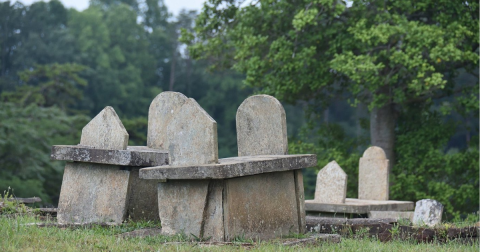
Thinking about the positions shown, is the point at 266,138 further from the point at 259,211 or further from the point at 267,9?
the point at 267,9

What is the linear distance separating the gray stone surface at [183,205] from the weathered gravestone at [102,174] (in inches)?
39.9

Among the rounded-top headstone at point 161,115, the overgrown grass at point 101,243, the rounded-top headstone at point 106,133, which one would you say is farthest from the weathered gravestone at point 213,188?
the rounded-top headstone at point 161,115

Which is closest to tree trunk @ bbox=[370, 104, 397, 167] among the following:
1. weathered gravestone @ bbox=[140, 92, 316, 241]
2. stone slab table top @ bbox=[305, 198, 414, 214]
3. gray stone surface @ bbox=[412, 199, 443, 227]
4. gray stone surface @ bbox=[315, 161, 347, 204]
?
stone slab table top @ bbox=[305, 198, 414, 214]

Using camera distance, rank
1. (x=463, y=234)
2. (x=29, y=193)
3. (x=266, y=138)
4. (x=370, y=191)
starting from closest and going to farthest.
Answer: (x=266, y=138) < (x=463, y=234) < (x=370, y=191) < (x=29, y=193)

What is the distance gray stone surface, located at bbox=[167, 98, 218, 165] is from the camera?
21.6ft

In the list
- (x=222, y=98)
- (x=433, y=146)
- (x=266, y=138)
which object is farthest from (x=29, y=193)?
(x=222, y=98)

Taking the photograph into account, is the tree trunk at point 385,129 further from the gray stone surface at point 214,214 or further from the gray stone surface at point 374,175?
the gray stone surface at point 214,214

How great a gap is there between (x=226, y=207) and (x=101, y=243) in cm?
136

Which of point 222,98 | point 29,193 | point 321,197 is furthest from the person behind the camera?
point 222,98

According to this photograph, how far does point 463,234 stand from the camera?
8.26 m

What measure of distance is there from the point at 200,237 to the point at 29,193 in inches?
677

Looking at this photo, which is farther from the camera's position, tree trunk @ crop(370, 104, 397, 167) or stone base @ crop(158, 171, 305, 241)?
tree trunk @ crop(370, 104, 397, 167)

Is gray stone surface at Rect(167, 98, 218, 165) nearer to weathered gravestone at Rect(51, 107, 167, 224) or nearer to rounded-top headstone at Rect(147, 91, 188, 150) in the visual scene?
weathered gravestone at Rect(51, 107, 167, 224)

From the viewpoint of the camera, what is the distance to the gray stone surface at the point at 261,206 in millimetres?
6582
